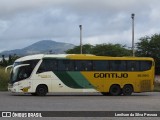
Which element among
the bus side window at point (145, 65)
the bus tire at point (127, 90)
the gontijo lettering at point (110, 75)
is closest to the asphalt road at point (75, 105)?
the gontijo lettering at point (110, 75)

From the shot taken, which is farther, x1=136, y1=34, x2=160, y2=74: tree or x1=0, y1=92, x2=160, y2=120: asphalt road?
x1=136, y1=34, x2=160, y2=74: tree

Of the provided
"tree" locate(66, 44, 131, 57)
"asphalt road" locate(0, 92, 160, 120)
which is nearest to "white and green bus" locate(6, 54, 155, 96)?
"asphalt road" locate(0, 92, 160, 120)

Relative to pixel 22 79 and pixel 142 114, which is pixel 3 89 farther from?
pixel 142 114

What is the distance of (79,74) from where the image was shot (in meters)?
36.1

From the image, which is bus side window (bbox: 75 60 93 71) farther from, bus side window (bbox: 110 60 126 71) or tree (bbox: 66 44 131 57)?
tree (bbox: 66 44 131 57)

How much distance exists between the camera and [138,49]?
Result: 80.1 m

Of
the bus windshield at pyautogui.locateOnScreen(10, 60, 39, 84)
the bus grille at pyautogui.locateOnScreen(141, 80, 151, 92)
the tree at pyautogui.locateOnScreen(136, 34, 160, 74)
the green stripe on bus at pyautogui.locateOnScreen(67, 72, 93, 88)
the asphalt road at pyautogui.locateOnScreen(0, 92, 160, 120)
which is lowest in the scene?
the asphalt road at pyautogui.locateOnScreen(0, 92, 160, 120)

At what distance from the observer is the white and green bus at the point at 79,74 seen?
35.2m

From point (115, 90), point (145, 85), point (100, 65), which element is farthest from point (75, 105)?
point (145, 85)

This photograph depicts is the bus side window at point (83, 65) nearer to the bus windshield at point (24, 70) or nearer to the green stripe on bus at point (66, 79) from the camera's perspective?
the green stripe on bus at point (66, 79)

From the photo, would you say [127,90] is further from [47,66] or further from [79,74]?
[47,66]

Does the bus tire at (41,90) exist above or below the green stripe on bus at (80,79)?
below

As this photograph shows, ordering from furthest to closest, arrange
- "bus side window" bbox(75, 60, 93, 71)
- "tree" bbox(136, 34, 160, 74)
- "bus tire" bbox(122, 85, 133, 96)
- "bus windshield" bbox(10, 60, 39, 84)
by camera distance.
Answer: "tree" bbox(136, 34, 160, 74), "bus tire" bbox(122, 85, 133, 96), "bus side window" bbox(75, 60, 93, 71), "bus windshield" bbox(10, 60, 39, 84)

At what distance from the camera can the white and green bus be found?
35219 millimetres
